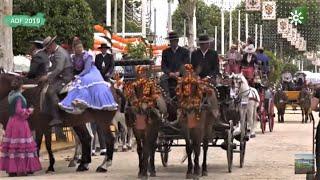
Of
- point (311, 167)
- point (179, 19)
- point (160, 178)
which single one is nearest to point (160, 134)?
point (160, 178)

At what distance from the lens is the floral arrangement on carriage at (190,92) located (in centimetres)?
1324

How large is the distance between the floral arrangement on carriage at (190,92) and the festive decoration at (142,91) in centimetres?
42

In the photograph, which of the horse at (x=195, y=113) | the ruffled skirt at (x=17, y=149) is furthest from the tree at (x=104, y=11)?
the horse at (x=195, y=113)

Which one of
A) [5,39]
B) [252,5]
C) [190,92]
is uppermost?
[252,5]

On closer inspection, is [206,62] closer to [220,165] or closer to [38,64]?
[220,165]

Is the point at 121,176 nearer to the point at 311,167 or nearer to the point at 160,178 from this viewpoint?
the point at 160,178

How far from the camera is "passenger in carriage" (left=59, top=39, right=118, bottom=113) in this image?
47.4ft

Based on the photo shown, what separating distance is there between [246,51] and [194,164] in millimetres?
8398

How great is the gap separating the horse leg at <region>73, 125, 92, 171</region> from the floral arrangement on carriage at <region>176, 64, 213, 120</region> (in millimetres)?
2901

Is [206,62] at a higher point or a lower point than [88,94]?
higher

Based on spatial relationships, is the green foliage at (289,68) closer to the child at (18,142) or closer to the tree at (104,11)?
the tree at (104,11)

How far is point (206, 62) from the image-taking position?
14.5 m

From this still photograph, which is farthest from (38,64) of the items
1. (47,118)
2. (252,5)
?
(252,5)

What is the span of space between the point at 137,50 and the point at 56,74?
20.1m
